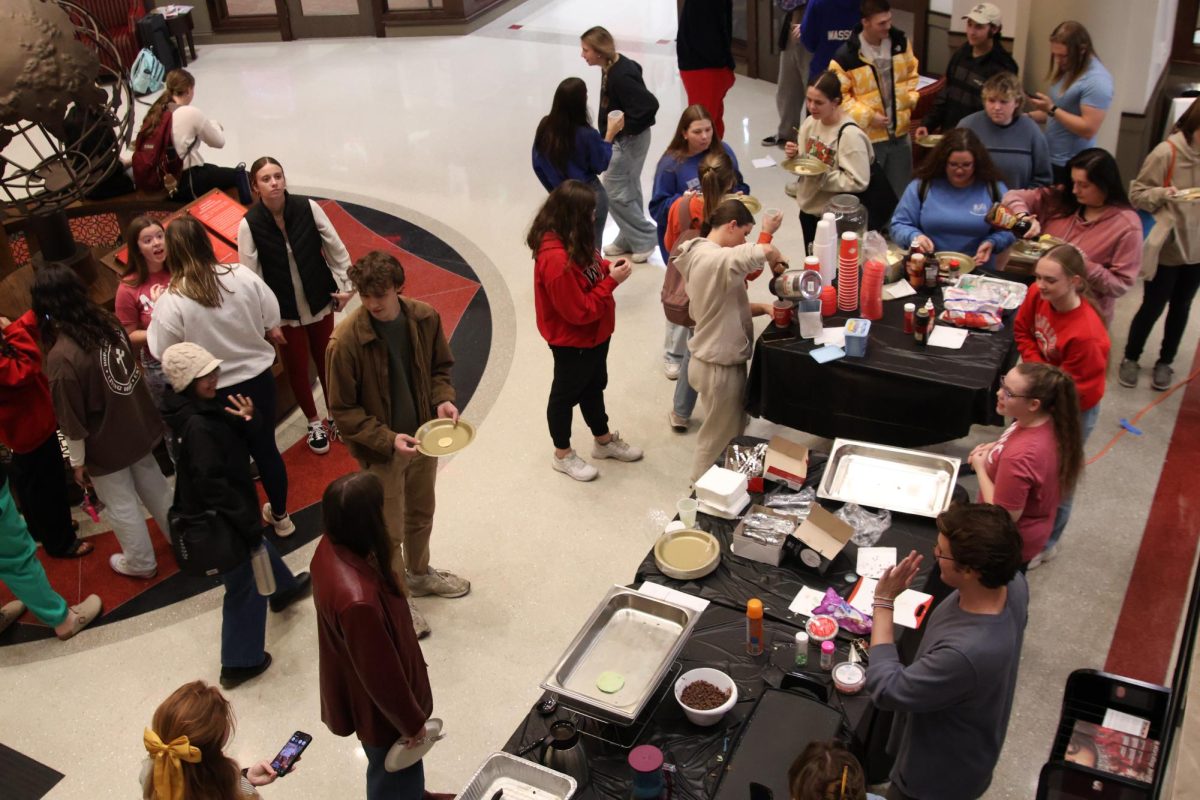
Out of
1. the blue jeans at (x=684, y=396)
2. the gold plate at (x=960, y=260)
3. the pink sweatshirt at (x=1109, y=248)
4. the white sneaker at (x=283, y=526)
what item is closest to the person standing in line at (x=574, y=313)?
the blue jeans at (x=684, y=396)

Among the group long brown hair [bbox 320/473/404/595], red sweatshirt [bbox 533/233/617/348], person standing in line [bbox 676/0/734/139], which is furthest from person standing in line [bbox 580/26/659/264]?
long brown hair [bbox 320/473/404/595]

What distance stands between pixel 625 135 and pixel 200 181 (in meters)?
2.80

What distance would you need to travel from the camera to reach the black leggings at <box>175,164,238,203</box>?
6754 millimetres

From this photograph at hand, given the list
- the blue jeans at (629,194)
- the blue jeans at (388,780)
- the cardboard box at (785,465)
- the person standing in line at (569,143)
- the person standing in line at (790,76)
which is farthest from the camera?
the person standing in line at (790,76)

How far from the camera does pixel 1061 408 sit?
3.48 m

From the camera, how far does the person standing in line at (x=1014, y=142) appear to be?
17.8ft

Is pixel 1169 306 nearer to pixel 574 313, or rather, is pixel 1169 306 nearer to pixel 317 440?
pixel 574 313

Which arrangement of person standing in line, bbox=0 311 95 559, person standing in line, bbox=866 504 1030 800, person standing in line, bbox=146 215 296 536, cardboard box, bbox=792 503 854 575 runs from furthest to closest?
1. person standing in line, bbox=146 215 296 536
2. person standing in line, bbox=0 311 95 559
3. cardboard box, bbox=792 503 854 575
4. person standing in line, bbox=866 504 1030 800

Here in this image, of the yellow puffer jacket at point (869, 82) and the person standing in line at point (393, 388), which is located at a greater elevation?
the yellow puffer jacket at point (869, 82)

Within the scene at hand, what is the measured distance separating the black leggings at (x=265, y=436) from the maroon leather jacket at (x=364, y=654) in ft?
6.19

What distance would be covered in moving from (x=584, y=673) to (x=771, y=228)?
2.49 metres

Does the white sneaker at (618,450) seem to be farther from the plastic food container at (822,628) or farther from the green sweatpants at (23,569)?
the green sweatpants at (23,569)

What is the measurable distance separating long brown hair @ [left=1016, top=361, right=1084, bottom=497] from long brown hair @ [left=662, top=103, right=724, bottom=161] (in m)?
2.49

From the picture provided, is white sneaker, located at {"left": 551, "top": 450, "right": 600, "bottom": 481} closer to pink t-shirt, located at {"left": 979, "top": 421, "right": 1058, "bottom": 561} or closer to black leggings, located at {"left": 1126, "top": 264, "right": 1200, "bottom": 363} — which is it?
pink t-shirt, located at {"left": 979, "top": 421, "right": 1058, "bottom": 561}
